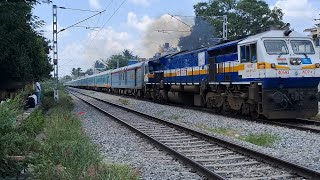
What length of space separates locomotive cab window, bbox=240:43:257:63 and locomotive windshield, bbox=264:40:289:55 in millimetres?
482

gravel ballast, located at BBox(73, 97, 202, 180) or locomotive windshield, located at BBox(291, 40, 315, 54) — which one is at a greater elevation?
locomotive windshield, located at BBox(291, 40, 315, 54)

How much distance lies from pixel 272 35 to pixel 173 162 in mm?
8651

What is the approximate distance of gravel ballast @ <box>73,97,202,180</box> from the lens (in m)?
7.53

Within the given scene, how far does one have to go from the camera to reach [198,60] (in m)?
21.6

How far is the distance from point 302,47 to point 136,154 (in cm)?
881

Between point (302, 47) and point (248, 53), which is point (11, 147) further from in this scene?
point (302, 47)

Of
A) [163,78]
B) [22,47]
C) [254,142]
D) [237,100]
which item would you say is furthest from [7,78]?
[254,142]

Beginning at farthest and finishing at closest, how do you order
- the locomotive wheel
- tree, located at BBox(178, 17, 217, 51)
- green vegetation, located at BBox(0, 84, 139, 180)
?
tree, located at BBox(178, 17, 217, 51)
the locomotive wheel
green vegetation, located at BBox(0, 84, 139, 180)

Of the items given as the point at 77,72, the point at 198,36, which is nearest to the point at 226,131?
the point at 198,36

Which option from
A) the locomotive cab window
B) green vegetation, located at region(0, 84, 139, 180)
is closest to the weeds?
green vegetation, located at region(0, 84, 139, 180)

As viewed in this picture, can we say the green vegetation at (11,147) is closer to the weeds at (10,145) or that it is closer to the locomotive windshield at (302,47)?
the weeds at (10,145)

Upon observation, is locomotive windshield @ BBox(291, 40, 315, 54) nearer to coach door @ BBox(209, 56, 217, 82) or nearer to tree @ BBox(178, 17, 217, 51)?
coach door @ BBox(209, 56, 217, 82)

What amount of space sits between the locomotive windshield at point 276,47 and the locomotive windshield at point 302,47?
0.34m

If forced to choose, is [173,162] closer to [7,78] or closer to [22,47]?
[22,47]
